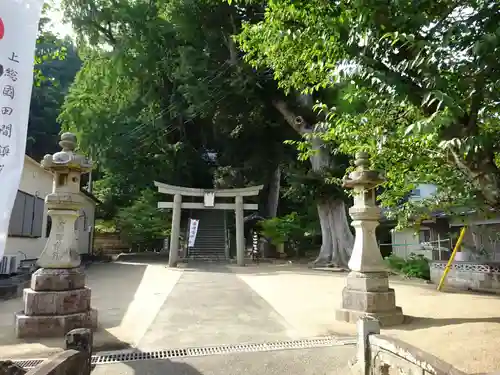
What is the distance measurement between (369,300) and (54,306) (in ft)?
16.0

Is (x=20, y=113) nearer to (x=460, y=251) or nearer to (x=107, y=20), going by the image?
(x=460, y=251)

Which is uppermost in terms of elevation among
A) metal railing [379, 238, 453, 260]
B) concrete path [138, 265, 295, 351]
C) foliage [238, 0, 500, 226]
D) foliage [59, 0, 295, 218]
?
foliage [59, 0, 295, 218]

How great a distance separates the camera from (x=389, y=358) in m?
3.22

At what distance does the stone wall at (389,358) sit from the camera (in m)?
2.60

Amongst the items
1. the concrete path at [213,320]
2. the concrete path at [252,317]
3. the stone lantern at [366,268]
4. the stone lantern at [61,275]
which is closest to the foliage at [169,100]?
the concrete path at [252,317]

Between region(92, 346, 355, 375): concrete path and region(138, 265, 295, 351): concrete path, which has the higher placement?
region(138, 265, 295, 351): concrete path

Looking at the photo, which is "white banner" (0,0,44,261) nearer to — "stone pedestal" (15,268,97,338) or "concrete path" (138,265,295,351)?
"concrete path" (138,265,295,351)

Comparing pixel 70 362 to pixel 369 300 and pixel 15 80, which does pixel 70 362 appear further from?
pixel 369 300

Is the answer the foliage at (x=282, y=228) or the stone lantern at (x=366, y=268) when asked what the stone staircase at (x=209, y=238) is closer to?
the foliage at (x=282, y=228)

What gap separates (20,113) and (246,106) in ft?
54.1

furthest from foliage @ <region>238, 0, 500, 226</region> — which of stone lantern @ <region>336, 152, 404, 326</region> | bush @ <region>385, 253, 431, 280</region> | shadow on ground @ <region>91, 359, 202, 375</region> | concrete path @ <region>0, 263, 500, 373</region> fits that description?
bush @ <region>385, 253, 431, 280</region>

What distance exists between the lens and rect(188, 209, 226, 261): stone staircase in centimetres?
2116

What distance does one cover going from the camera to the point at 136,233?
22891mm

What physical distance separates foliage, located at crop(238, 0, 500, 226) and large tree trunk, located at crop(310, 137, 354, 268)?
11277 mm
